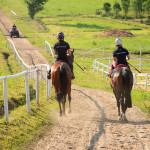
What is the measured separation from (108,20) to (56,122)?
61.8 meters

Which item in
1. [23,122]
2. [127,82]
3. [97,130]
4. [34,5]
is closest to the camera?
[97,130]

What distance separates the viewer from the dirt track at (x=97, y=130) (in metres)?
7.44

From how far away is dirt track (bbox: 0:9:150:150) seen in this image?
7441mm

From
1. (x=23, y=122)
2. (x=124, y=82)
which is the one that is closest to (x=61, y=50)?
(x=124, y=82)

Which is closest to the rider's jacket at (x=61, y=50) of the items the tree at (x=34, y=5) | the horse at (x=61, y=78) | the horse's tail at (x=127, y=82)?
the horse at (x=61, y=78)

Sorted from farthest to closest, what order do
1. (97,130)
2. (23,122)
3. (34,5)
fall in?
(34,5), (23,122), (97,130)

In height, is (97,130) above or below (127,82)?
below

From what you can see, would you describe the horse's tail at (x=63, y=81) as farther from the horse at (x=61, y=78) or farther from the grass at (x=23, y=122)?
the grass at (x=23, y=122)

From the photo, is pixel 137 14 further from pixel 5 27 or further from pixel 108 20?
pixel 5 27

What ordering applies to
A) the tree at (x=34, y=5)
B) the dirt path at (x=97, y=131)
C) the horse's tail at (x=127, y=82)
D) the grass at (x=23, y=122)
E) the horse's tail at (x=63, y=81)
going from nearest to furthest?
the dirt path at (x=97, y=131), the grass at (x=23, y=122), the horse's tail at (x=127, y=82), the horse's tail at (x=63, y=81), the tree at (x=34, y=5)

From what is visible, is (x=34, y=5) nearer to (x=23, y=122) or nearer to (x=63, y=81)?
(x=63, y=81)

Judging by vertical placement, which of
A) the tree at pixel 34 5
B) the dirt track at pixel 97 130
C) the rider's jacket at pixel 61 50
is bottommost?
the dirt track at pixel 97 130

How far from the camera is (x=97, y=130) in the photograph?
8.85 m

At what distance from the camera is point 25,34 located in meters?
45.4
